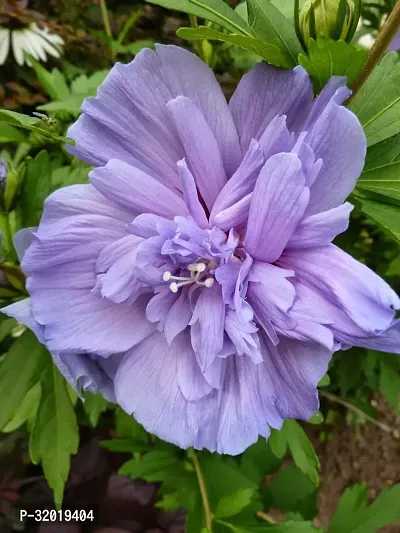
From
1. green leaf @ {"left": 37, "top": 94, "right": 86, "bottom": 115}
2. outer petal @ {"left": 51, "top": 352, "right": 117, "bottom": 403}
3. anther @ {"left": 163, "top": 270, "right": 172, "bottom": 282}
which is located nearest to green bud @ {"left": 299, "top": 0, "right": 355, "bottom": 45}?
anther @ {"left": 163, "top": 270, "right": 172, "bottom": 282}

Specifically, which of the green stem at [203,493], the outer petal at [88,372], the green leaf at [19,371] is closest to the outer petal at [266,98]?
the outer petal at [88,372]

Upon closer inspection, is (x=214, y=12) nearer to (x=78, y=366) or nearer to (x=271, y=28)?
(x=271, y=28)

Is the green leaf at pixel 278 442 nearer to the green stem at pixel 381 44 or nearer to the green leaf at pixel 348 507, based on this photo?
the green leaf at pixel 348 507

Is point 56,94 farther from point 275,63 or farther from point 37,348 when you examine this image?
point 275,63

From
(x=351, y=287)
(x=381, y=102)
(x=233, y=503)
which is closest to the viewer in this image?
(x=351, y=287)

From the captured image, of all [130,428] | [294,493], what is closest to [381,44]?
[130,428]

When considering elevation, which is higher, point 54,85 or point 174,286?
point 174,286
